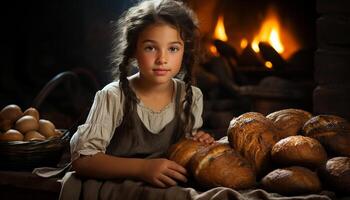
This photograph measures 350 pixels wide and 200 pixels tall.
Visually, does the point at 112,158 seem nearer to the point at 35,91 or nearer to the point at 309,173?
the point at 309,173

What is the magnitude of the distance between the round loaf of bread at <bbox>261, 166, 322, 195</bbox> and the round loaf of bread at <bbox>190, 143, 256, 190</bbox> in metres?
0.05

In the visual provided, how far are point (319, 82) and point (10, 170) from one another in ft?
4.40

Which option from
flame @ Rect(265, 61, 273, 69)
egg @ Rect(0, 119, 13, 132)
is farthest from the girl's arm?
flame @ Rect(265, 61, 273, 69)

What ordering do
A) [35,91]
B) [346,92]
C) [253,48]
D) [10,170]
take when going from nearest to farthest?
[10,170], [346,92], [253,48], [35,91]

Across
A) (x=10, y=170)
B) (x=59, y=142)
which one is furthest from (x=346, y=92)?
(x=10, y=170)

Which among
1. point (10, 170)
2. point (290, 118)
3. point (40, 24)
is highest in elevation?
→ point (40, 24)

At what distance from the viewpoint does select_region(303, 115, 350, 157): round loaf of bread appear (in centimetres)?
148

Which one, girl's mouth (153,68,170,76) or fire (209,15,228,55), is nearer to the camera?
girl's mouth (153,68,170,76)

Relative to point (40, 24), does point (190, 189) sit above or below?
below

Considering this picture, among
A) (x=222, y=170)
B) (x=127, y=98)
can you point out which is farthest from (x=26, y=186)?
(x=222, y=170)

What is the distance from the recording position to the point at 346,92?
246 centimetres

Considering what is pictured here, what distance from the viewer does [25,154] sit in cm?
182

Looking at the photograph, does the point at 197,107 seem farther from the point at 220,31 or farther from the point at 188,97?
the point at 220,31

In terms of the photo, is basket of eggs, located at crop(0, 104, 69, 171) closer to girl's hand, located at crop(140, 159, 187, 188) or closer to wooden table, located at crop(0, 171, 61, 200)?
wooden table, located at crop(0, 171, 61, 200)
